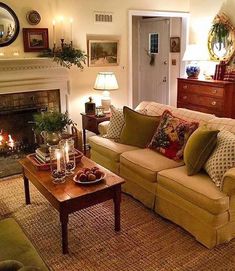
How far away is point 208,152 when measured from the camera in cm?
280

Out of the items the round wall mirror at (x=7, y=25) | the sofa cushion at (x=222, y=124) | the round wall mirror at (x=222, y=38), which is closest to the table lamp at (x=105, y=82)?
the round wall mirror at (x=7, y=25)

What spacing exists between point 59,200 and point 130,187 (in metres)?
1.15

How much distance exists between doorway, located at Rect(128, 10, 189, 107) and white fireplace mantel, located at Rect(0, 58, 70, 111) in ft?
5.76

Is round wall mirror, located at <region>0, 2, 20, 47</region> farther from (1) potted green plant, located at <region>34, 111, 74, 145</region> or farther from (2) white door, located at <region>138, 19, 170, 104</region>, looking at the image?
(2) white door, located at <region>138, 19, 170, 104</region>

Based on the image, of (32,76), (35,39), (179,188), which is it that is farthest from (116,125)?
(35,39)

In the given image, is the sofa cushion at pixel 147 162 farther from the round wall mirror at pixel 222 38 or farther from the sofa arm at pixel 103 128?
the round wall mirror at pixel 222 38

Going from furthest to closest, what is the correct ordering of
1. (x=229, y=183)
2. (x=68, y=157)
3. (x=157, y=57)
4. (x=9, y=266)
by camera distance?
1. (x=157, y=57)
2. (x=68, y=157)
3. (x=229, y=183)
4. (x=9, y=266)

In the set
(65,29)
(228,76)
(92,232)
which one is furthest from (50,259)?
(228,76)

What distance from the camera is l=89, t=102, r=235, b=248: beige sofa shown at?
99.3 inches

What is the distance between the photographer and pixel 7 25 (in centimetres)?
425

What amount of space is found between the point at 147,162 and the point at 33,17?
2.65 metres

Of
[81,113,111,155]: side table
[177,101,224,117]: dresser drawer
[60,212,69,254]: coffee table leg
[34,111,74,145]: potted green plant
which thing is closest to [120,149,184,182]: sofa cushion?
[34,111,74,145]: potted green plant

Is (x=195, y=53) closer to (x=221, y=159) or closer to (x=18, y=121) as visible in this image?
(x=18, y=121)

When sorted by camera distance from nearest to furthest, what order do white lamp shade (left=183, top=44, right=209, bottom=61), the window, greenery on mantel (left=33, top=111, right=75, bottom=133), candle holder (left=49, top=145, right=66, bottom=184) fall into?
candle holder (left=49, top=145, right=66, bottom=184)
greenery on mantel (left=33, top=111, right=75, bottom=133)
white lamp shade (left=183, top=44, right=209, bottom=61)
the window
